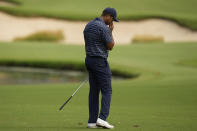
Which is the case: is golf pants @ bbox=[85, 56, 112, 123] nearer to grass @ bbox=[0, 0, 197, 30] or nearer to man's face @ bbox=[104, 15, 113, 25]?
man's face @ bbox=[104, 15, 113, 25]

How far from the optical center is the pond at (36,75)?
1964 cm

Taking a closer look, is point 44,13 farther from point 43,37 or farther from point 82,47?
point 82,47

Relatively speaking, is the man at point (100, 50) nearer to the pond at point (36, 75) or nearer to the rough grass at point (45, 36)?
the pond at point (36, 75)

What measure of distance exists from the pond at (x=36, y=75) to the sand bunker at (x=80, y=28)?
1743cm

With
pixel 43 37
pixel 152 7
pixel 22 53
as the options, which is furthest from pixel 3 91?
pixel 152 7

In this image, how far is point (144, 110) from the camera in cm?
970

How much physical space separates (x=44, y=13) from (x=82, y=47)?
14355 mm

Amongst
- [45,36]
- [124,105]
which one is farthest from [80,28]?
[124,105]

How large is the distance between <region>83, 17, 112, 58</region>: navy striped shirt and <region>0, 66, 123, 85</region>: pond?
39.3ft

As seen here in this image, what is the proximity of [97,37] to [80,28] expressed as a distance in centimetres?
3560

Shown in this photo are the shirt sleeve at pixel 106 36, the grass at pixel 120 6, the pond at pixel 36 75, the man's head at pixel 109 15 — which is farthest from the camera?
the grass at pixel 120 6

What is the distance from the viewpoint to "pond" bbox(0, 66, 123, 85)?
773 inches

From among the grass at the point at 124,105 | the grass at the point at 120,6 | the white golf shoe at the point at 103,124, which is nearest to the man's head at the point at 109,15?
the white golf shoe at the point at 103,124

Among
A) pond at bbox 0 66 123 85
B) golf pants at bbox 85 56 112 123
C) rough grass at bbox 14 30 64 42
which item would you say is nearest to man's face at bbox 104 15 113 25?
golf pants at bbox 85 56 112 123
